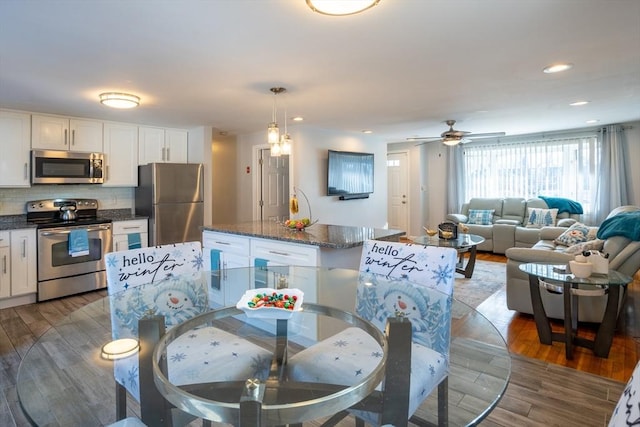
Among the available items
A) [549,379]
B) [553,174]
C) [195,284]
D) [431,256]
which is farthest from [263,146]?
[553,174]

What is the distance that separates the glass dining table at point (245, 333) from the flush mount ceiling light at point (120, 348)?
0.04 meters

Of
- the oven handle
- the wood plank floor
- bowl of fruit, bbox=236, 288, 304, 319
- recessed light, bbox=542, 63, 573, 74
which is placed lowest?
the wood plank floor

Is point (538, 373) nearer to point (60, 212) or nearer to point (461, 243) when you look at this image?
point (461, 243)

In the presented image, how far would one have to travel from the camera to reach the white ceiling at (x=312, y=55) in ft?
6.19

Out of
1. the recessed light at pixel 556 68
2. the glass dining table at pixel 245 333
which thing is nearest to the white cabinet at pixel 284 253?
the glass dining table at pixel 245 333

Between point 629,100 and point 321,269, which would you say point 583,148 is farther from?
point 321,269

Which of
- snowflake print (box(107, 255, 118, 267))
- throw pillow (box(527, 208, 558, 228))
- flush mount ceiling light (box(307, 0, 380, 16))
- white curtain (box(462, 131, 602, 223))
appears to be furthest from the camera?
white curtain (box(462, 131, 602, 223))

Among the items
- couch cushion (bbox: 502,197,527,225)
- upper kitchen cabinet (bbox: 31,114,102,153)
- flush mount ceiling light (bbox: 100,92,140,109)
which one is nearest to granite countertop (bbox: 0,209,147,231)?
upper kitchen cabinet (bbox: 31,114,102,153)

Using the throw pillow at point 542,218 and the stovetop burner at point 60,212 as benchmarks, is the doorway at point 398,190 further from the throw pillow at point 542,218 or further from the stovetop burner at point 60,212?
the stovetop burner at point 60,212

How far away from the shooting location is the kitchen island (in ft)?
8.55

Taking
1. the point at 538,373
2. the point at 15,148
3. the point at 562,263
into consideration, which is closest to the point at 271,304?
the point at 538,373

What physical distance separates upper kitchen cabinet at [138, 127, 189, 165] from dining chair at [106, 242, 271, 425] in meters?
3.50

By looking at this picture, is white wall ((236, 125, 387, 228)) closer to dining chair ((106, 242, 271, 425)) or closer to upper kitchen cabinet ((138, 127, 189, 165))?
upper kitchen cabinet ((138, 127, 189, 165))

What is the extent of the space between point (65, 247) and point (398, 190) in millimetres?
6525
